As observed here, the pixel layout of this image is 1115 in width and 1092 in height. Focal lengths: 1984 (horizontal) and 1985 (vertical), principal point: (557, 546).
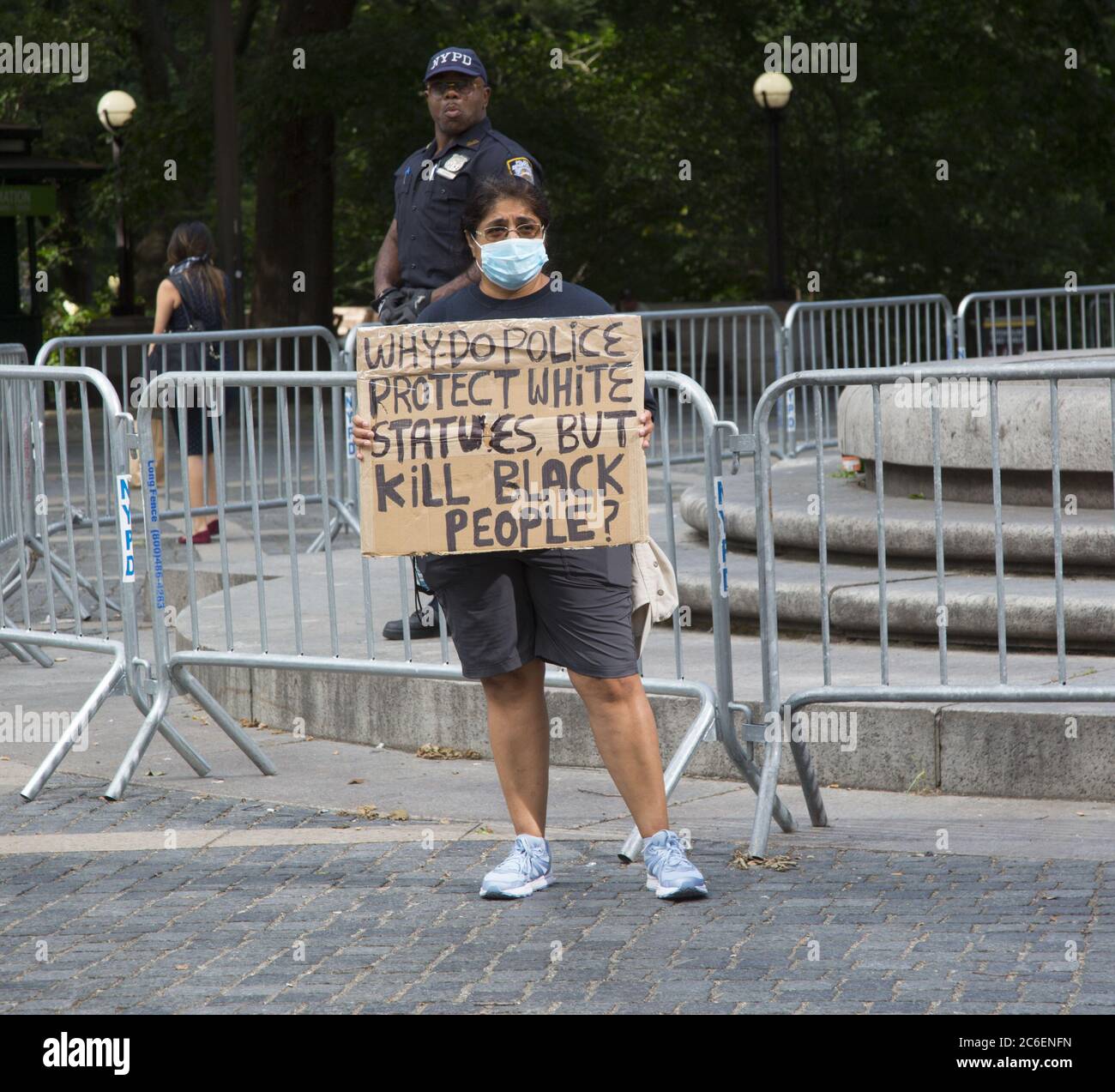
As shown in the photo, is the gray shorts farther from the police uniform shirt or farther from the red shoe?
the red shoe

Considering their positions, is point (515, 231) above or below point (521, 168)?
below

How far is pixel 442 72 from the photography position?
A: 23.0ft

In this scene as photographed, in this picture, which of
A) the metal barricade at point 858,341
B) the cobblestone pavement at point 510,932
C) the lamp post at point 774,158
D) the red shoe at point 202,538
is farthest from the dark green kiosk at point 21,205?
the cobblestone pavement at point 510,932

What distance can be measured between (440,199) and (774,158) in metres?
14.9

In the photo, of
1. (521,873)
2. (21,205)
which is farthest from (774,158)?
(521,873)

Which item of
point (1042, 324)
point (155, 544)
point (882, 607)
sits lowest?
point (882, 607)

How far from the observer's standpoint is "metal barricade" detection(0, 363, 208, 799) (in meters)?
6.68

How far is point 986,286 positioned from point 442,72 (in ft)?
66.4

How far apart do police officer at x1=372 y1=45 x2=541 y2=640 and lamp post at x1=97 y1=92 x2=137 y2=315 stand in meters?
17.0

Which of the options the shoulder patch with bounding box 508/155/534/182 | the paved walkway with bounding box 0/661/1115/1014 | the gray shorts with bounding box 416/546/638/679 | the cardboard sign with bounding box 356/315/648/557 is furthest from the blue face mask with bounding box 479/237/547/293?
the paved walkway with bounding box 0/661/1115/1014

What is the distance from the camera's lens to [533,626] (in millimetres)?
5367

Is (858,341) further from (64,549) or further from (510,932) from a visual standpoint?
(510,932)

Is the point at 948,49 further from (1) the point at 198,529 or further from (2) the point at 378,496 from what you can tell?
(2) the point at 378,496

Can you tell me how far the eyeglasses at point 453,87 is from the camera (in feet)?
23.1
